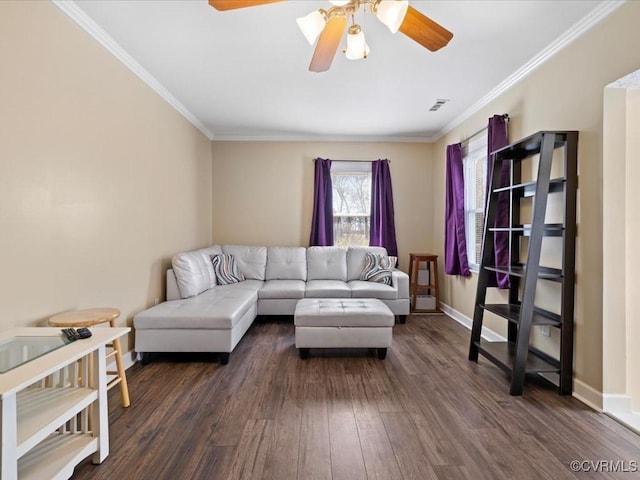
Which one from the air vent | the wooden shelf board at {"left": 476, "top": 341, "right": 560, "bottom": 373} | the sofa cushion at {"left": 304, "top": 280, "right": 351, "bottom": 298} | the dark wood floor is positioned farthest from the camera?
the sofa cushion at {"left": 304, "top": 280, "right": 351, "bottom": 298}

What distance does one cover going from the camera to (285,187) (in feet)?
16.7

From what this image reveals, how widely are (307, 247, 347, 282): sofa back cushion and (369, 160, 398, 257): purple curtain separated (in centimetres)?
65

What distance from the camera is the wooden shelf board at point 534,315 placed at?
93.0 inches

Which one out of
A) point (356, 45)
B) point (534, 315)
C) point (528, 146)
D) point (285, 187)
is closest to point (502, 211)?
point (528, 146)

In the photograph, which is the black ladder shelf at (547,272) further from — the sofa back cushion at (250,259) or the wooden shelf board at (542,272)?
the sofa back cushion at (250,259)

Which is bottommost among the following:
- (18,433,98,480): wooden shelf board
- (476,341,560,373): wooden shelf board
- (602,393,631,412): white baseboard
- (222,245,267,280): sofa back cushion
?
(602,393,631,412): white baseboard

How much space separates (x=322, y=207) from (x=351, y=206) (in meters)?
0.53

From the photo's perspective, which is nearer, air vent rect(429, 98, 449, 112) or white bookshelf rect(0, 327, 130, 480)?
white bookshelf rect(0, 327, 130, 480)

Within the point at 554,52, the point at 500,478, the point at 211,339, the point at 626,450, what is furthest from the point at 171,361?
the point at 554,52

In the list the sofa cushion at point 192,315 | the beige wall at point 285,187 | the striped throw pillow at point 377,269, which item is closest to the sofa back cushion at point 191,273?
the sofa cushion at point 192,315

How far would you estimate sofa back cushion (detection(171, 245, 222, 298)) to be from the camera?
3332mm

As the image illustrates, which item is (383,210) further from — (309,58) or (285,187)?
(309,58)

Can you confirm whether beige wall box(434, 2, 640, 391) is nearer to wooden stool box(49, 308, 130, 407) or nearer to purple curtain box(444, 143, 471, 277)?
purple curtain box(444, 143, 471, 277)

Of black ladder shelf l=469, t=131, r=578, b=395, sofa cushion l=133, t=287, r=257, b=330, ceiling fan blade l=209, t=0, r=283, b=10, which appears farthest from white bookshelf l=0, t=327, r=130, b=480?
black ladder shelf l=469, t=131, r=578, b=395
